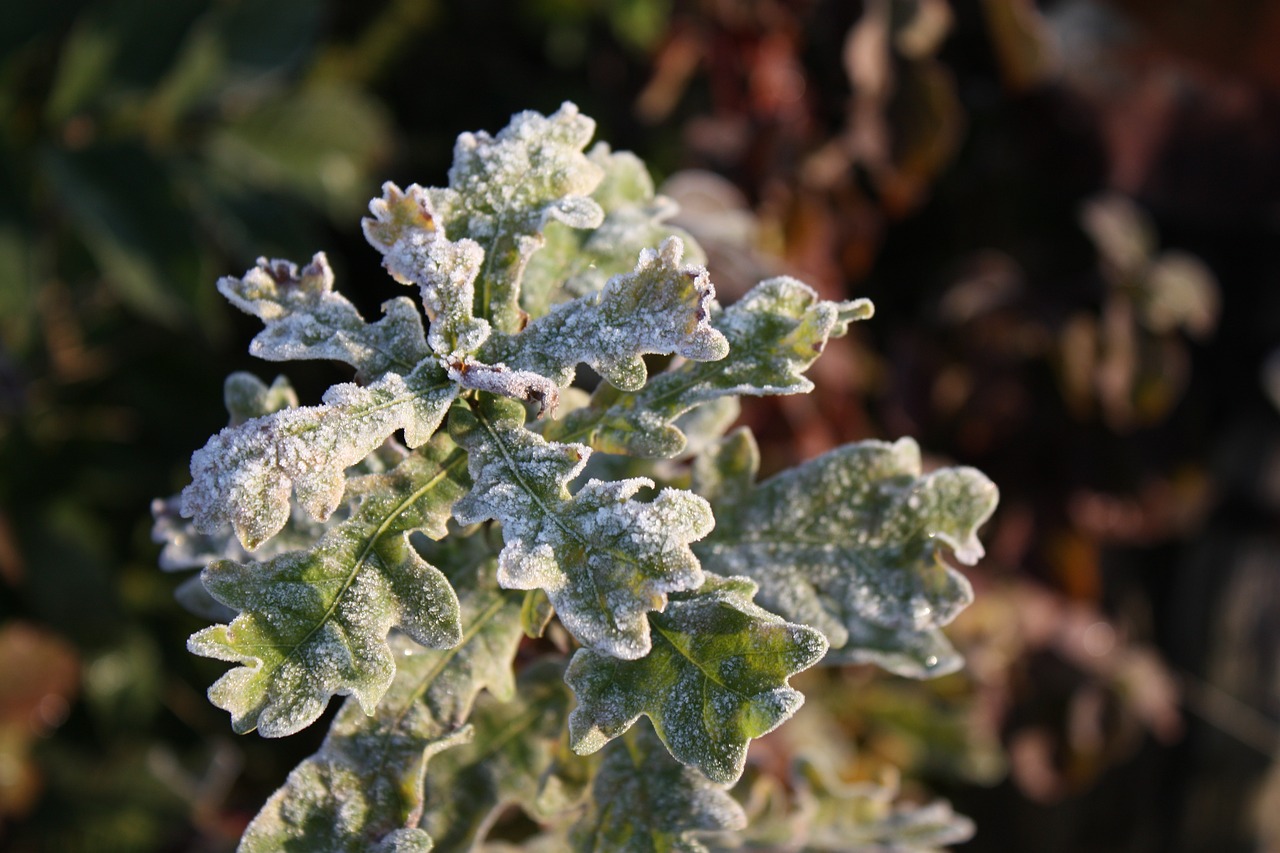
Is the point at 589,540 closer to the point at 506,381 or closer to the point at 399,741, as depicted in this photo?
the point at 506,381

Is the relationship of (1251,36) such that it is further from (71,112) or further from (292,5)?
(71,112)

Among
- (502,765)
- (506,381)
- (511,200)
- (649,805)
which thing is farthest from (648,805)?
(511,200)

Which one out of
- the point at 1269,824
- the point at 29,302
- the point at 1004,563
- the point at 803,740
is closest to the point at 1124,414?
the point at 1004,563

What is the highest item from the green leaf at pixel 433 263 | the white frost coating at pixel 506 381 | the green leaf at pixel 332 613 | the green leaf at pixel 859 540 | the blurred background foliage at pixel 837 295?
the green leaf at pixel 433 263

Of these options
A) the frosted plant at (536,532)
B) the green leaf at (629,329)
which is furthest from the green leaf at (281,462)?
the green leaf at (629,329)

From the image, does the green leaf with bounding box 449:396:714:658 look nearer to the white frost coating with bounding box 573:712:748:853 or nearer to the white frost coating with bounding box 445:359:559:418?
the white frost coating with bounding box 445:359:559:418

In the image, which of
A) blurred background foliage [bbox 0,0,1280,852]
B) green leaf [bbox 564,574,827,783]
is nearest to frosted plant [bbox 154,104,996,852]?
green leaf [bbox 564,574,827,783]

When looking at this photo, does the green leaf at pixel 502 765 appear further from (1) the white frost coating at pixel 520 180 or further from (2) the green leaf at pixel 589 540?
(1) the white frost coating at pixel 520 180

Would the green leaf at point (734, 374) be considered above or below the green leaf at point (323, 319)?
below
